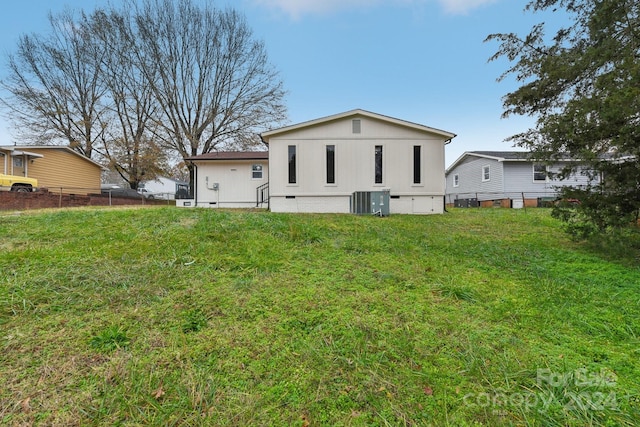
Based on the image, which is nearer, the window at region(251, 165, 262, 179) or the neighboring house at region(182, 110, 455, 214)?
the neighboring house at region(182, 110, 455, 214)

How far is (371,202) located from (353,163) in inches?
78.3

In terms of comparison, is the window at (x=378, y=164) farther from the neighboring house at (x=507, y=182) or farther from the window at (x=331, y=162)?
the neighboring house at (x=507, y=182)

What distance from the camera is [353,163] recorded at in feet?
38.1

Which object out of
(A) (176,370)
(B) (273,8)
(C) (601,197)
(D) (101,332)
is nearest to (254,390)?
(A) (176,370)

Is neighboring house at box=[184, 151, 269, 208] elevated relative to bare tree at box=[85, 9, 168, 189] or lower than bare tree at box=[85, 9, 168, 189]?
lower

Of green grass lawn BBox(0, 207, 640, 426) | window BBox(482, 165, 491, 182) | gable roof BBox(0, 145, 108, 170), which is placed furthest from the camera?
window BBox(482, 165, 491, 182)

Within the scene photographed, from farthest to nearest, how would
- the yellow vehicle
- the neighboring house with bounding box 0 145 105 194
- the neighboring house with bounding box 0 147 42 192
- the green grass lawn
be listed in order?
the neighboring house with bounding box 0 145 105 194, the neighboring house with bounding box 0 147 42 192, the yellow vehicle, the green grass lawn

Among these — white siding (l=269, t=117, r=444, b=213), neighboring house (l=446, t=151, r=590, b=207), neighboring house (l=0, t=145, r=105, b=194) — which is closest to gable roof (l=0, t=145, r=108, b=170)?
neighboring house (l=0, t=145, r=105, b=194)

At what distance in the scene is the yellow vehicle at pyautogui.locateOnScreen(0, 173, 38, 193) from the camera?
43.9ft

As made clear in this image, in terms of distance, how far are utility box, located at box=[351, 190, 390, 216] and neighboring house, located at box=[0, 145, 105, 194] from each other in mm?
16315

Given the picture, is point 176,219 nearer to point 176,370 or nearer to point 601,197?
point 176,370

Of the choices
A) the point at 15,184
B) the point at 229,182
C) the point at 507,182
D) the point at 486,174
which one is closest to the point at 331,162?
the point at 229,182

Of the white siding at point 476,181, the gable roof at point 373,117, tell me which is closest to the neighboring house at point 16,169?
the gable roof at point 373,117

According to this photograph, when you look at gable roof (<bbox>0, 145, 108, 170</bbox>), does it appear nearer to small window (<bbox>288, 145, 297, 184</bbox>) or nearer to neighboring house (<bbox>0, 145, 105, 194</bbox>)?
neighboring house (<bbox>0, 145, 105, 194</bbox>)
